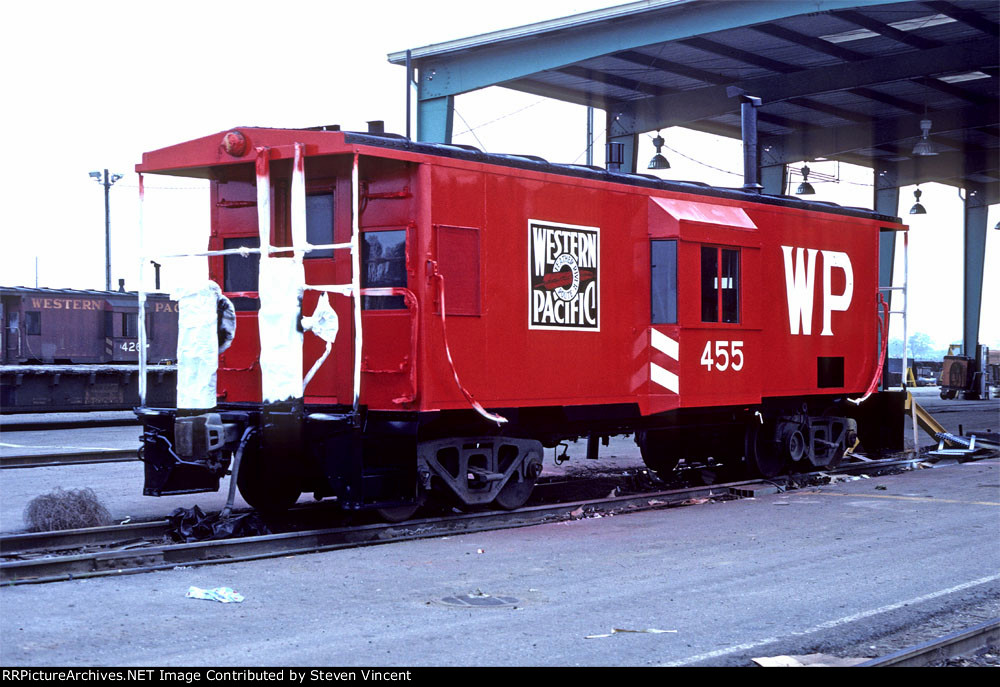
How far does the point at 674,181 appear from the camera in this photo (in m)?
13.4

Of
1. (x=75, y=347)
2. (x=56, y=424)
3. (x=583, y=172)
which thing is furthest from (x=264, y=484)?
(x=75, y=347)

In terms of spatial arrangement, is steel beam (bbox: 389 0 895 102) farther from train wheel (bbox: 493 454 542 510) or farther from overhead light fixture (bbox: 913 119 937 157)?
train wheel (bbox: 493 454 542 510)

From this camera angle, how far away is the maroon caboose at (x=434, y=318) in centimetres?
996

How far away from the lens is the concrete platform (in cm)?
628

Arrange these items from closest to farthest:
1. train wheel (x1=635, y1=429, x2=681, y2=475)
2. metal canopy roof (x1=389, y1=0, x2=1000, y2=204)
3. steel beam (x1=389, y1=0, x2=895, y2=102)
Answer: train wheel (x1=635, y1=429, x2=681, y2=475) → steel beam (x1=389, y1=0, x2=895, y2=102) → metal canopy roof (x1=389, y1=0, x2=1000, y2=204)

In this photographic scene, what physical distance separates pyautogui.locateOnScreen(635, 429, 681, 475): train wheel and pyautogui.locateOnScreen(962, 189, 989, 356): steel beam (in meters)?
33.1

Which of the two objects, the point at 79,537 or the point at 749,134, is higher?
the point at 749,134

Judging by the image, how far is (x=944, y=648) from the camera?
634cm

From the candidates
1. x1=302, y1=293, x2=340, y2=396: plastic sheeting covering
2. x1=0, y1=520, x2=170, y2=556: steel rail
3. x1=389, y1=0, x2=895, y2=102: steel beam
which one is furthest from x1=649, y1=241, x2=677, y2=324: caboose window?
x1=389, y1=0, x2=895, y2=102: steel beam

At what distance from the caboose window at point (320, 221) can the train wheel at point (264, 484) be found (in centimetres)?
199

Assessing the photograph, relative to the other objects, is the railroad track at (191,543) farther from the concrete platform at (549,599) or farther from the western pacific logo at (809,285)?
the western pacific logo at (809,285)

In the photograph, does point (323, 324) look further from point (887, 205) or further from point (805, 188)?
point (887, 205)

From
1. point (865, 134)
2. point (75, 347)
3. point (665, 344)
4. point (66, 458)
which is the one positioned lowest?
point (66, 458)

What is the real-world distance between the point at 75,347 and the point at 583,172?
2527cm
